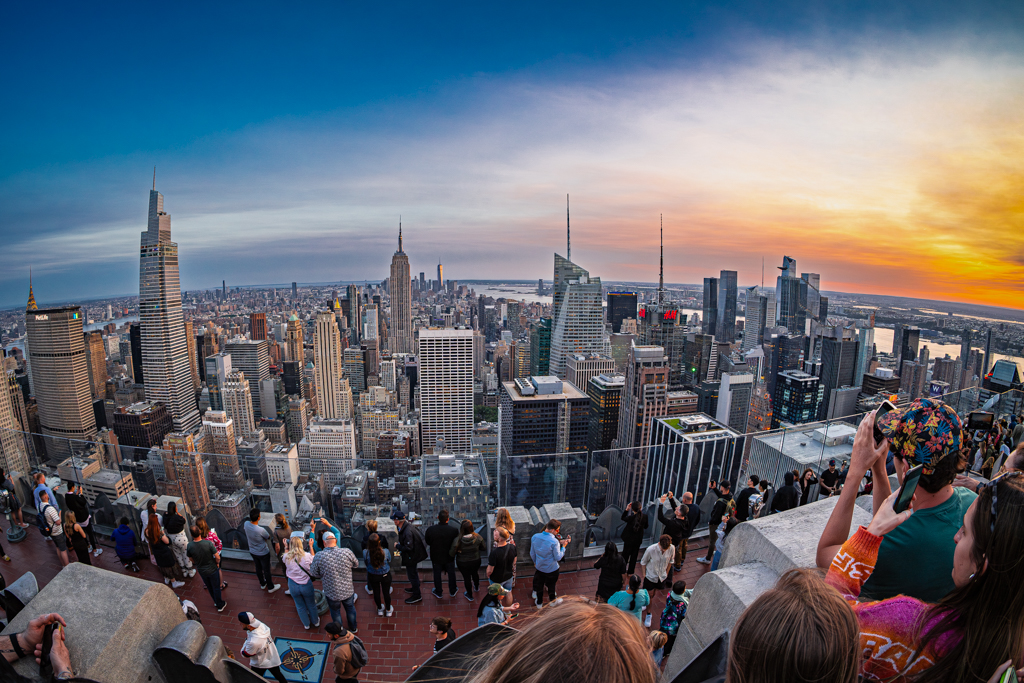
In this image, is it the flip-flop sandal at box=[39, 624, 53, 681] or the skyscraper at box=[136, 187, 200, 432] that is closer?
the flip-flop sandal at box=[39, 624, 53, 681]

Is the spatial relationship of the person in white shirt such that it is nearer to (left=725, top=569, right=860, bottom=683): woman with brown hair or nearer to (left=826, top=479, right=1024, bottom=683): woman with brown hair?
(left=826, top=479, right=1024, bottom=683): woman with brown hair

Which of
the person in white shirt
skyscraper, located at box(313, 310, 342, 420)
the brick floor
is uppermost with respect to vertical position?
the person in white shirt

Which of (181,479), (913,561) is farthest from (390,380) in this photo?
(913,561)

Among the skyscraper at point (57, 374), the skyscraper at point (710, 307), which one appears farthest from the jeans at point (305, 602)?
the skyscraper at point (710, 307)

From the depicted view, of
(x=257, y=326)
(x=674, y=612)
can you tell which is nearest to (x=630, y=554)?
(x=674, y=612)

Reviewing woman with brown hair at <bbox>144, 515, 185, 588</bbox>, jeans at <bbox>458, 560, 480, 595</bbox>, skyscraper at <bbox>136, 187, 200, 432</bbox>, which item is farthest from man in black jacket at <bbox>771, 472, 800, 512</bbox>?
skyscraper at <bbox>136, 187, 200, 432</bbox>

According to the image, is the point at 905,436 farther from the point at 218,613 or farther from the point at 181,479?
the point at 181,479
